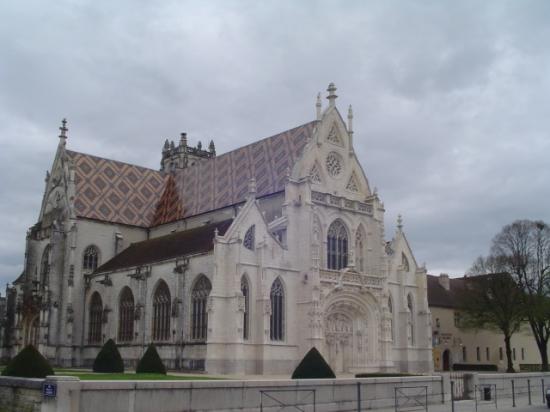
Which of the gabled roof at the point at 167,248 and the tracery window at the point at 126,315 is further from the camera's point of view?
the tracery window at the point at 126,315

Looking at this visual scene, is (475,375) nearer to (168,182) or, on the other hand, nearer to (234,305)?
(234,305)

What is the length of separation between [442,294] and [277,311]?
101 ft

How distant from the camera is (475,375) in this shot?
2595cm

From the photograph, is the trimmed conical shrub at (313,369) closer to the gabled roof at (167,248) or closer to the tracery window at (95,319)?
the gabled roof at (167,248)

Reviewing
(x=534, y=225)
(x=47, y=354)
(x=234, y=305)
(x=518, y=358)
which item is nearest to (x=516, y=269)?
(x=534, y=225)

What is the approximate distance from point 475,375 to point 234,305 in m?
14.5

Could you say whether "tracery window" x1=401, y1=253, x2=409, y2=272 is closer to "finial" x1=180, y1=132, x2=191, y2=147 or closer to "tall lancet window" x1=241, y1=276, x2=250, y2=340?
"tall lancet window" x1=241, y1=276, x2=250, y2=340

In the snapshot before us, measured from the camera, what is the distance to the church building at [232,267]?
3831 centimetres

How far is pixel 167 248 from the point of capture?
44.7 metres

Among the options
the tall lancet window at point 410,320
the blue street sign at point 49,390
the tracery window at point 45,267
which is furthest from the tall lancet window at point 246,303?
the blue street sign at point 49,390

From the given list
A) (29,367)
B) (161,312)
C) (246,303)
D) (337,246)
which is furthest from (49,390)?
(337,246)

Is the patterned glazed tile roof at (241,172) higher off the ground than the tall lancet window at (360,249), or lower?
higher

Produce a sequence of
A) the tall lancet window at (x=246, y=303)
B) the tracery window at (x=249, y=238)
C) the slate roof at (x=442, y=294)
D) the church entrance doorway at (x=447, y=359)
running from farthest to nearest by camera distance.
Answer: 1. the slate roof at (x=442, y=294)
2. the church entrance doorway at (x=447, y=359)
3. the tracery window at (x=249, y=238)
4. the tall lancet window at (x=246, y=303)

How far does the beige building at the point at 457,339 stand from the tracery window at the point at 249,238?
2697 centimetres
